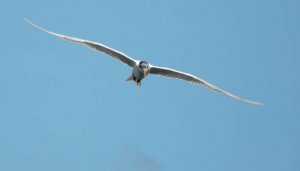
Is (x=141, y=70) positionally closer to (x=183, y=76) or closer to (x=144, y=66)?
(x=144, y=66)

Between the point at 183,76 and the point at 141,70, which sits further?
the point at 183,76

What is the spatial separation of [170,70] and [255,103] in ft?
35.4

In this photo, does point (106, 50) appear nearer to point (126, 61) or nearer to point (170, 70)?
point (126, 61)

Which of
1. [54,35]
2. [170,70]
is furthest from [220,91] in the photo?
[54,35]

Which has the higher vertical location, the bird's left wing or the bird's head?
the bird's left wing

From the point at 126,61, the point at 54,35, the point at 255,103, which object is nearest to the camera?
the point at 255,103

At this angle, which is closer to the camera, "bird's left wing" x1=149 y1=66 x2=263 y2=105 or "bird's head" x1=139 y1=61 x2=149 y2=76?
"bird's head" x1=139 y1=61 x2=149 y2=76

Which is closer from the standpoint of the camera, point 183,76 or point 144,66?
point 144,66

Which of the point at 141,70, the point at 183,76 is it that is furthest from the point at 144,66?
the point at 183,76

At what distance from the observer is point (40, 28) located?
4438 centimetres

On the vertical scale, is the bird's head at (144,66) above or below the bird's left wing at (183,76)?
below

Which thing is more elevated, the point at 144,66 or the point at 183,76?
the point at 183,76

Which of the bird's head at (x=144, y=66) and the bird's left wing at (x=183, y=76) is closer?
the bird's head at (x=144, y=66)

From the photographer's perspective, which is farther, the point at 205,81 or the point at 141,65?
the point at 205,81
